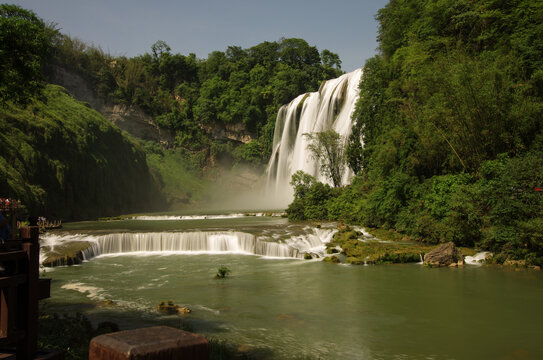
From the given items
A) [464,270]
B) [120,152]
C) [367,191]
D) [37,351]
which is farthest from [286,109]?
[37,351]

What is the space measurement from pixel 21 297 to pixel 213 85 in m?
63.5

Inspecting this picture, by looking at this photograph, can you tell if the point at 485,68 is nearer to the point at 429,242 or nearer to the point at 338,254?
the point at 429,242

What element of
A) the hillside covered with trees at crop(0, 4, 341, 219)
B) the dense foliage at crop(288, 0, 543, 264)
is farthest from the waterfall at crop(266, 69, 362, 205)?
A: the hillside covered with trees at crop(0, 4, 341, 219)

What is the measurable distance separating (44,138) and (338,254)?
81.0 feet

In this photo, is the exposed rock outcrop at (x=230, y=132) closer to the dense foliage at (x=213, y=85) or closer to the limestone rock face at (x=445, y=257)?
the dense foliage at (x=213, y=85)

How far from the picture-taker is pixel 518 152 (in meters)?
17.1

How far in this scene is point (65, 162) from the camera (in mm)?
33781

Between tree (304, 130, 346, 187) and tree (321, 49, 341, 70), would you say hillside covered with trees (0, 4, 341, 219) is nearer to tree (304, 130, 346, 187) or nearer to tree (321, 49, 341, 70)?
tree (321, 49, 341, 70)

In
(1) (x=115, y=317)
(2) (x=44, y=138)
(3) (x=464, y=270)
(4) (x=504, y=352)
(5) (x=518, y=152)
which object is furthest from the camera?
(2) (x=44, y=138)

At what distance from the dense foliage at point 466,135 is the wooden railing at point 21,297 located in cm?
1432

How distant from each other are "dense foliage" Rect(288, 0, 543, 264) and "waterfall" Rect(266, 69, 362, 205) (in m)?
8.63

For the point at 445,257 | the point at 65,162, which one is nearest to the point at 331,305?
the point at 445,257

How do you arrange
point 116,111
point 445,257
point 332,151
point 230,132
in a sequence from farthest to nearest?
point 230,132 → point 116,111 → point 332,151 → point 445,257

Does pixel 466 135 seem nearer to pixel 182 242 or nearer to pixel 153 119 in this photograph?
pixel 182 242
